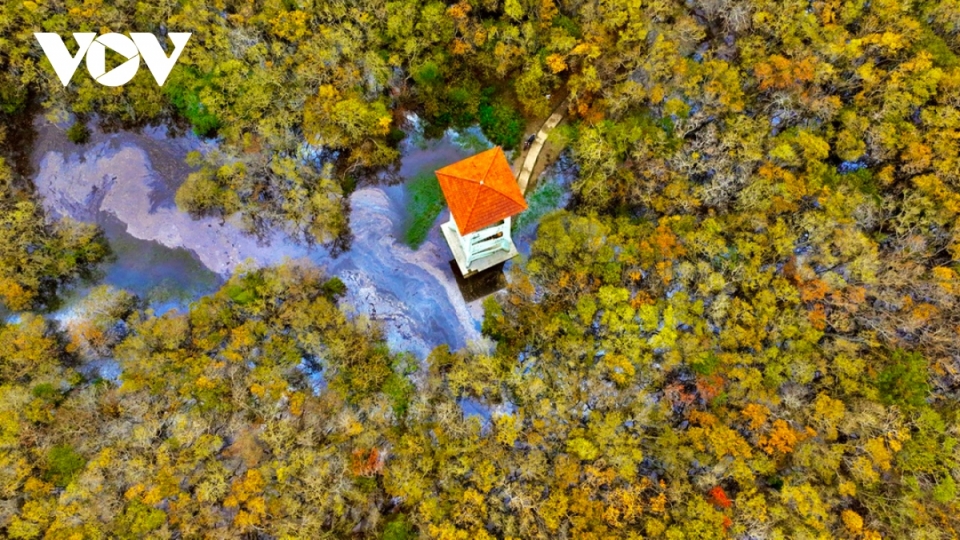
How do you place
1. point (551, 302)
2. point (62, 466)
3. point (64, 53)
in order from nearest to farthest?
1. point (62, 466)
2. point (551, 302)
3. point (64, 53)

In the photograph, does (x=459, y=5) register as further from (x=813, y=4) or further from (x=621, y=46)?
(x=813, y=4)

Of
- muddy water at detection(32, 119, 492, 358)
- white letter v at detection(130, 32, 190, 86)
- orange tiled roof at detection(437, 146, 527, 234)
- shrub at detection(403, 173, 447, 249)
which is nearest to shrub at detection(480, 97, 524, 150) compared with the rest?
muddy water at detection(32, 119, 492, 358)

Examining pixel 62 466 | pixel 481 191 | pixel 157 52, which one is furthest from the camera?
pixel 157 52

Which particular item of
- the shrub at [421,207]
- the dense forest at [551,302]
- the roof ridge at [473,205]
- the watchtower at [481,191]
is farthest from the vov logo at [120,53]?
the roof ridge at [473,205]

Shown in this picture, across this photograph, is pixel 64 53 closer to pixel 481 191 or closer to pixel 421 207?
pixel 421 207

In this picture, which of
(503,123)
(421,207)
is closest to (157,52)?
(421,207)

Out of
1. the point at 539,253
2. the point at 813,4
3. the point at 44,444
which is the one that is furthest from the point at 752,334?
the point at 44,444

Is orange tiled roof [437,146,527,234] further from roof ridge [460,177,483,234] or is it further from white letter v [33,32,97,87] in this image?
white letter v [33,32,97,87]
